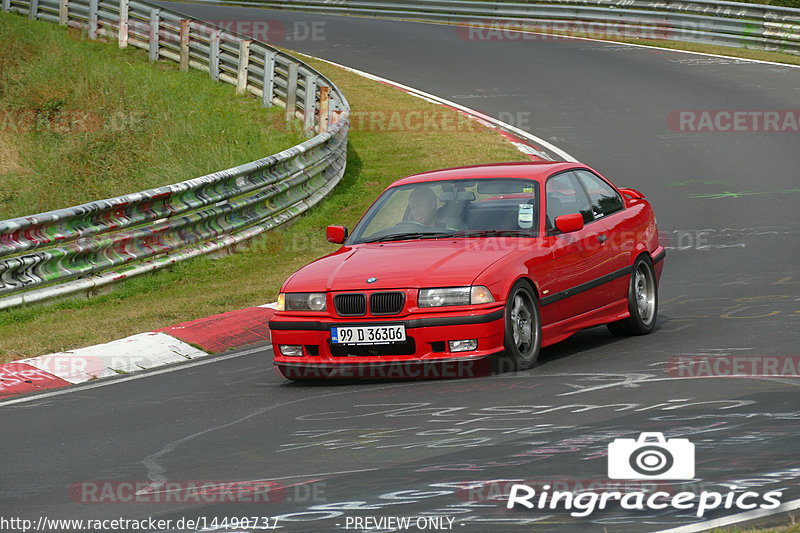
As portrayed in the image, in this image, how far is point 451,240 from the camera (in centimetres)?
934

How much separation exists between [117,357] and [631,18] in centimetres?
2733

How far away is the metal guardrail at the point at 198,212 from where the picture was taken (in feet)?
40.1

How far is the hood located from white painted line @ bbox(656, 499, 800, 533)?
3.77m

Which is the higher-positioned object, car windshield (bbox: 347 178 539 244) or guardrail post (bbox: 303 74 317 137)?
car windshield (bbox: 347 178 539 244)

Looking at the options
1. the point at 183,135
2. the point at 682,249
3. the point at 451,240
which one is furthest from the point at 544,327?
the point at 183,135

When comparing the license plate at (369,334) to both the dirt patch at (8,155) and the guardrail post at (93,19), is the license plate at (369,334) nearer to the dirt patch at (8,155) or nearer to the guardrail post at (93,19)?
the dirt patch at (8,155)

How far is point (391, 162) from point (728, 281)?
9412 mm

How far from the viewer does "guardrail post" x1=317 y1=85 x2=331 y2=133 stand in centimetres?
2084

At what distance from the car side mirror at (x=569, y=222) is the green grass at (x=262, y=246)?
3.92 m
